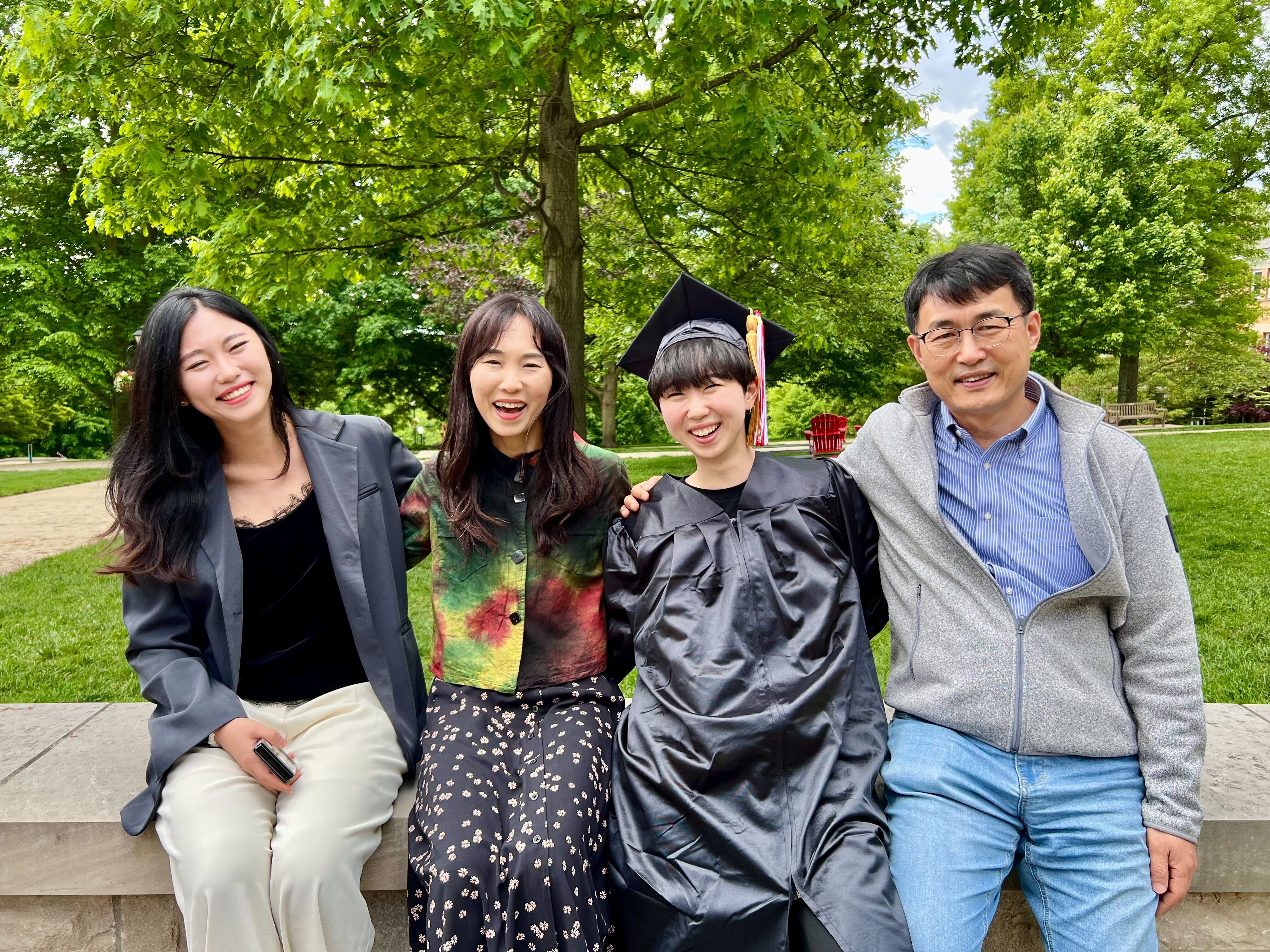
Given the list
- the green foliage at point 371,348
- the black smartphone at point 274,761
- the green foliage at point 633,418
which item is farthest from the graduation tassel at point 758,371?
the green foliage at point 633,418

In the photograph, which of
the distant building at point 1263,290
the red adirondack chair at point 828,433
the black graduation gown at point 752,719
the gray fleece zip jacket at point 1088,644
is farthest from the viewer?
the distant building at point 1263,290

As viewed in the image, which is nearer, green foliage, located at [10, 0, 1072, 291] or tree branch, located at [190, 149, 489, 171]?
green foliage, located at [10, 0, 1072, 291]

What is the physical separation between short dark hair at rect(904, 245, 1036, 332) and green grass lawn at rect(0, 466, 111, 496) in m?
15.4

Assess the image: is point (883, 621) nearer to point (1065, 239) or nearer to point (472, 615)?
point (472, 615)

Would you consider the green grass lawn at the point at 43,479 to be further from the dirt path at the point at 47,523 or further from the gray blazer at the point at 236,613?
the gray blazer at the point at 236,613

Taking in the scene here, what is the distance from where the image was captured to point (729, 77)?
562 centimetres

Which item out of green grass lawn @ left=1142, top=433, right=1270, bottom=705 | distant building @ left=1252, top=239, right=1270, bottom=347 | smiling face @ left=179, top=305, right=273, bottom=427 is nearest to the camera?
smiling face @ left=179, top=305, right=273, bottom=427

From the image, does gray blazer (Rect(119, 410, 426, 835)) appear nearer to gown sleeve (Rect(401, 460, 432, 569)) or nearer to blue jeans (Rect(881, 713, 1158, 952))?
gown sleeve (Rect(401, 460, 432, 569))

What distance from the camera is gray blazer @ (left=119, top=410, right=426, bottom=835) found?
2.26 metres

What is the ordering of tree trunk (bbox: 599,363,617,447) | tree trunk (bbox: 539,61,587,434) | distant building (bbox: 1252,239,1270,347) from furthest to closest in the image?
1. distant building (bbox: 1252,239,1270,347)
2. tree trunk (bbox: 599,363,617,447)
3. tree trunk (bbox: 539,61,587,434)

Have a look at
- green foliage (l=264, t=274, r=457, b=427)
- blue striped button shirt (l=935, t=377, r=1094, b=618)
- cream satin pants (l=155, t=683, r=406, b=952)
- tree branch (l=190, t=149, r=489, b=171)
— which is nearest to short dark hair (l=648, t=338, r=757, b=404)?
blue striped button shirt (l=935, t=377, r=1094, b=618)

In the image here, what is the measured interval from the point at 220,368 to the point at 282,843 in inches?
52.1

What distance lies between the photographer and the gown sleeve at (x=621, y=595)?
2.53 m

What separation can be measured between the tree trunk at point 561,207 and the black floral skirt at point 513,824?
4.18 meters
